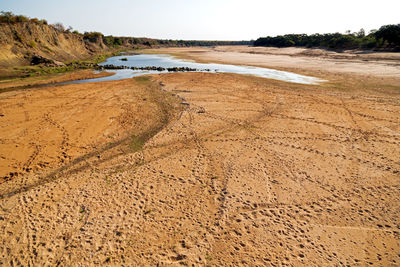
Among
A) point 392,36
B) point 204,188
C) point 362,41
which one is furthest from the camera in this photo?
point 362,41

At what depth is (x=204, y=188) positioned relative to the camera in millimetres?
7047

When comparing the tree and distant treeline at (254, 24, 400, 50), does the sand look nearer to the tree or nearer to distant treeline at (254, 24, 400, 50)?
the tree

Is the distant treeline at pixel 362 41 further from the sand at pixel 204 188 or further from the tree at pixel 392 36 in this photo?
the sand at pixel 204 188

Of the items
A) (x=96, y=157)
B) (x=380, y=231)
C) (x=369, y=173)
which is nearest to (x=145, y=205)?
(x=96, y=157)

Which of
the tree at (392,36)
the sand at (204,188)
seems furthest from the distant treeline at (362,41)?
the sand at (204,188)

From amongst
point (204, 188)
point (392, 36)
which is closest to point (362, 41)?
point (392, 36)

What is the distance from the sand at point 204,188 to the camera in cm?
499

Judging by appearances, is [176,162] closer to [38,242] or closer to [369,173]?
[38,242]

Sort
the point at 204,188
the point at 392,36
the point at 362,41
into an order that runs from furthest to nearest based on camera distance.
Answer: the point at 362,41 → the point at 392,36 → the point at 204,188

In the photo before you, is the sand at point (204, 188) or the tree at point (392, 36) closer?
the sand at point (204, 188)

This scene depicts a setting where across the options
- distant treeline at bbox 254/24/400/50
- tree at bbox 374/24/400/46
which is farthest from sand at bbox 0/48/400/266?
distant treeline at bbox 254/24/400/50

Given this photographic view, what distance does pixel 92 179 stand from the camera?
7.43 m

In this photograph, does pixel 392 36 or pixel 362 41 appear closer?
pixel 392 36

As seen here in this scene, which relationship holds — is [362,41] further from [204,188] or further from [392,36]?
[204,188]
